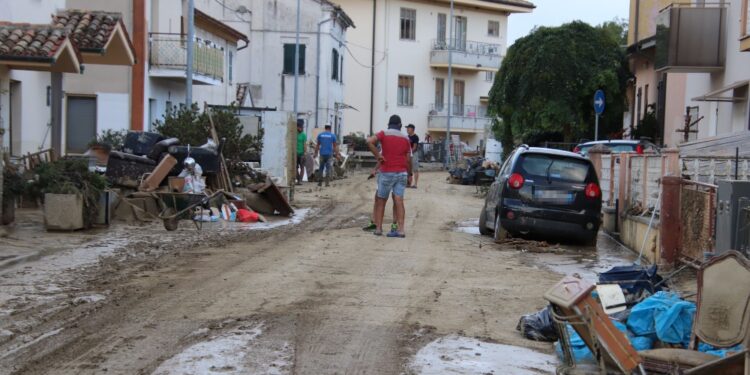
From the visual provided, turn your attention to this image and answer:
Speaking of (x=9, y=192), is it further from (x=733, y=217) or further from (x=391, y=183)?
(x=733, y=217)

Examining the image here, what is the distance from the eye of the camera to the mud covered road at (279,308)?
6414mm

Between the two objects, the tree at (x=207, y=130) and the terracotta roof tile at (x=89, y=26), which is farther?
the tree at (x=207, y=130)

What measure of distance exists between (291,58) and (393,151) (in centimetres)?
3439

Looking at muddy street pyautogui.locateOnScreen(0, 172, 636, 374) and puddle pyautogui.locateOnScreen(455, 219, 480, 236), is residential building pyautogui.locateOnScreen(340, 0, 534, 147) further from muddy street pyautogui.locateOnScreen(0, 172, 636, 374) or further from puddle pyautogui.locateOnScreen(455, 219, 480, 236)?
muddy street pyautogui.locateOnScreen(0, 172, 636, 374)

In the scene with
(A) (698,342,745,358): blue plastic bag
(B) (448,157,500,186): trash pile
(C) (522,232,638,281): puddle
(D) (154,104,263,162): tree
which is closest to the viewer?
(A) (698,342,745,358): blue plastic bag

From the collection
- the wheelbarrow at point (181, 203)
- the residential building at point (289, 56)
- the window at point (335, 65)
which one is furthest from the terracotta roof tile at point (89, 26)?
the window at point (335, 65)

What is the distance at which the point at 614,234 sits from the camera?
1641cm

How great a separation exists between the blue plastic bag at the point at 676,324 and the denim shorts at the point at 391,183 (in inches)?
297

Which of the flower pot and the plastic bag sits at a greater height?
the flower pot

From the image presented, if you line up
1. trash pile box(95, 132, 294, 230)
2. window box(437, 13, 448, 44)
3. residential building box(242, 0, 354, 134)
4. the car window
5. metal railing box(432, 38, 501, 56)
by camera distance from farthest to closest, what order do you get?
window box(437, 13, 448, 44), metal railing box(432, 38, 501, 56), residential building box(242, 0, 354, 134), trash pile box(95, 132, 294, 230), the car window

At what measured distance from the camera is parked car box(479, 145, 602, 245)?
13.9 m

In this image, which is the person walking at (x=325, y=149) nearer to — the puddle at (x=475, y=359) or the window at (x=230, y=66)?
the window at (x=230, y=66)

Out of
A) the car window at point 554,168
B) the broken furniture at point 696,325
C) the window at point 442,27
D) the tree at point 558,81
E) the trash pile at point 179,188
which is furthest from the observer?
the window at point 442,27

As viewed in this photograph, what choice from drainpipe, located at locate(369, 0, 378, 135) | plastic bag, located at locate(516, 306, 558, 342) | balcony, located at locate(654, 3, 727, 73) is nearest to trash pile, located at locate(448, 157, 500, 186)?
balcony, located at locate(654, 3, 727, 73)
